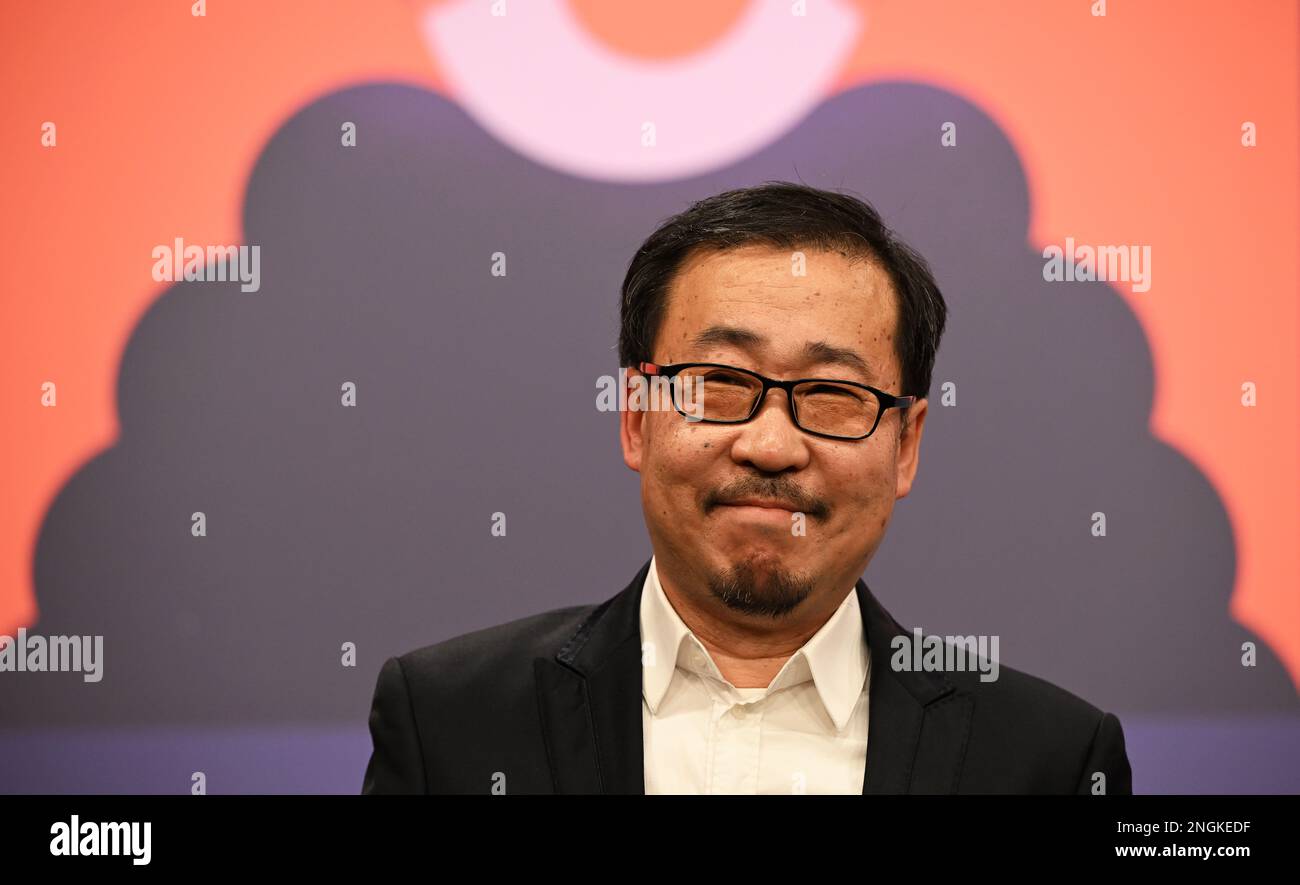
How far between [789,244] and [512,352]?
3.41ft

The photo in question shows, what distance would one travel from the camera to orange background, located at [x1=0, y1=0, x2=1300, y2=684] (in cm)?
256

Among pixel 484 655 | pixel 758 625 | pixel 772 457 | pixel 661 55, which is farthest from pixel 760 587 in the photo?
pixel 661 55

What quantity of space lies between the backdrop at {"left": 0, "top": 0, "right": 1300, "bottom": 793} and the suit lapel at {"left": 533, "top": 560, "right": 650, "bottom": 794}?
83 centimetres

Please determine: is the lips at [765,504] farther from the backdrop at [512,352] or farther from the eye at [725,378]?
the backdrop at [512,352]

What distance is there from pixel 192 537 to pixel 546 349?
34.6 inches

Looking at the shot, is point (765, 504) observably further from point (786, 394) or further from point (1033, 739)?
point (1033, 739)

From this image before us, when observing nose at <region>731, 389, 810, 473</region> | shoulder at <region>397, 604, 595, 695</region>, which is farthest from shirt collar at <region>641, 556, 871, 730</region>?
nose at <region>731, 389, 810, 473</region>

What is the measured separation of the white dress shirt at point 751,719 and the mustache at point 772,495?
22 cm

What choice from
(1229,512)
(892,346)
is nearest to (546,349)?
(892,346)

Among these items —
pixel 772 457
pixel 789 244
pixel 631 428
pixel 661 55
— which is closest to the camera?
pixel 772 457

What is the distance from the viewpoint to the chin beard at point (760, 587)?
63.7 inches

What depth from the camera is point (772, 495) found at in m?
1.58

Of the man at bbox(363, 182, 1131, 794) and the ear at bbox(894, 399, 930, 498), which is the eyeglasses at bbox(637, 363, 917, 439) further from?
the ear at bbox(894, 399, 930, 498)
